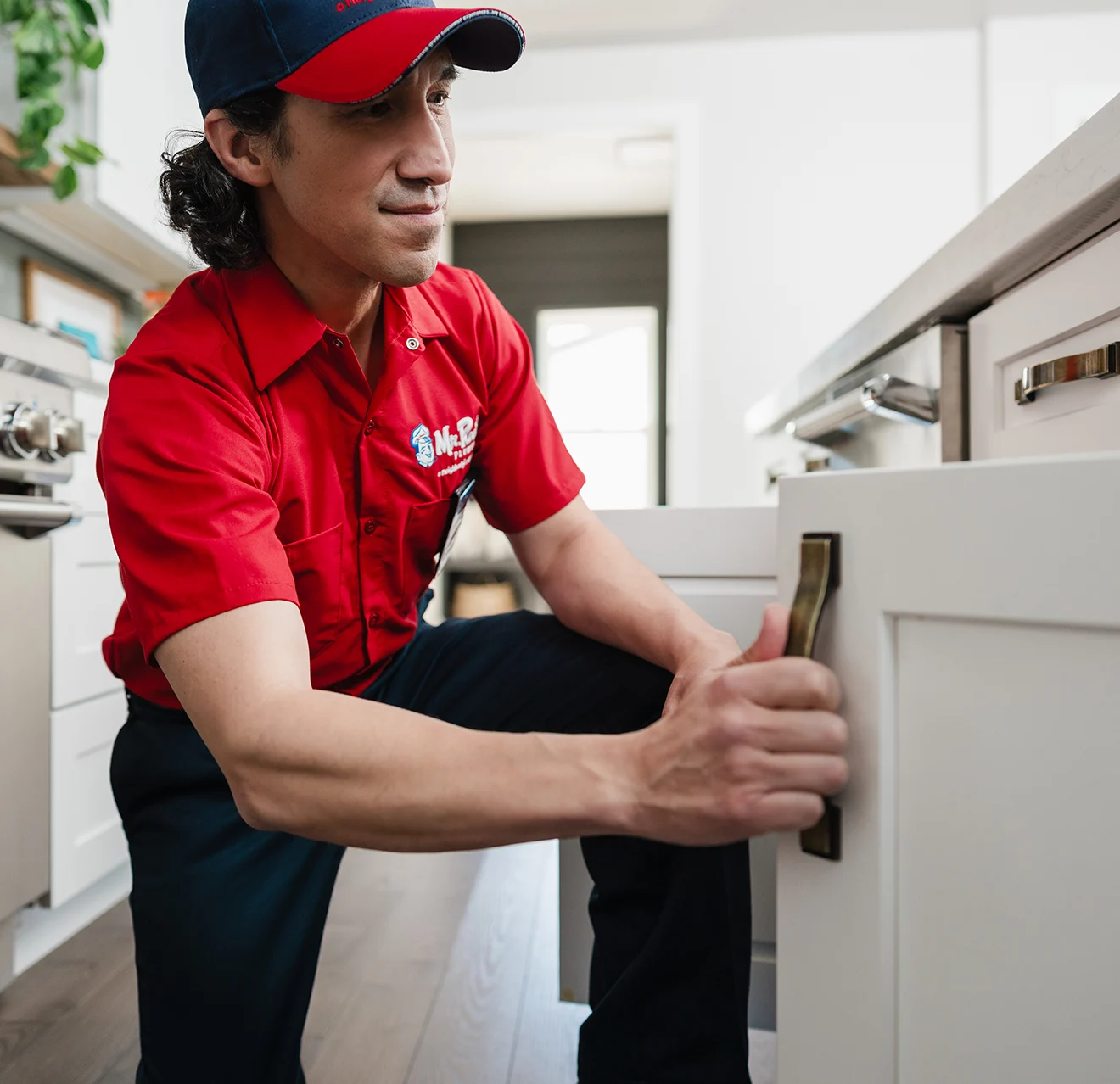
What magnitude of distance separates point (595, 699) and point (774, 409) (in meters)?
1.24

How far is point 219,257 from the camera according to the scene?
0.86m

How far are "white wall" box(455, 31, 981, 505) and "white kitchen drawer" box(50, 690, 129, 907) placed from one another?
1.98 m

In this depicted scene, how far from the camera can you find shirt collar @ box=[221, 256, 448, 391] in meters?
0.79

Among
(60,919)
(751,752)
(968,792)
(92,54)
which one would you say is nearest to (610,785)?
(751,752)

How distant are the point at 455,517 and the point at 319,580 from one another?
8.2 inches

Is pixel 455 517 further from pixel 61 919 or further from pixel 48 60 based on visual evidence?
pixel 48 60

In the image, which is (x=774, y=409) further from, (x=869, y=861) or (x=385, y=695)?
(x=869, y=861)

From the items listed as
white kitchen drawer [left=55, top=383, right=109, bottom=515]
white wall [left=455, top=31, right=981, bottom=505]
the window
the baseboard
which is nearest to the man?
the baseboard

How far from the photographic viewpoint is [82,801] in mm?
1480

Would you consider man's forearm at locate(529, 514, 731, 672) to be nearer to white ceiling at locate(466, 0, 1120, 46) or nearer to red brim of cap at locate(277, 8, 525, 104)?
red brim of cap at locate(277, 8, 525, 104)

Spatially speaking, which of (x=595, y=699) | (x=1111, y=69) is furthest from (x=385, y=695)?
(x=1111, y=69)

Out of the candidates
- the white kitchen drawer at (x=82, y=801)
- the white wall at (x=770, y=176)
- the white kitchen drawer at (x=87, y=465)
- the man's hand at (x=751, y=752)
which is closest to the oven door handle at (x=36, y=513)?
the white kitchen drawer at (x=87, y=465)

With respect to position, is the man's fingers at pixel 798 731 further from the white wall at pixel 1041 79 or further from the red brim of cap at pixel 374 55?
the white wall at pixel 1041 79

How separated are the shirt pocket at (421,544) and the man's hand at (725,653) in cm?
33
